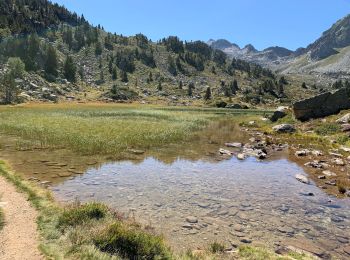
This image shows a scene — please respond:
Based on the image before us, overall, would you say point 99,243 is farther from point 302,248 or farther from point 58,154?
point 58,154

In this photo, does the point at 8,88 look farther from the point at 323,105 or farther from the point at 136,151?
the point at 323,105

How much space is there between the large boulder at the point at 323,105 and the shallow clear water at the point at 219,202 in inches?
1473

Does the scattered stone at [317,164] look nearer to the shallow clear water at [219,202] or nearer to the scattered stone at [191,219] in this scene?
the shallow clear water at [219,202]

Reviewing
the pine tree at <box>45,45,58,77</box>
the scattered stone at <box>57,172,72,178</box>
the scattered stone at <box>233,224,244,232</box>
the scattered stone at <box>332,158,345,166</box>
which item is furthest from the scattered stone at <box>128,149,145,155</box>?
the pine tree at <box>45,45,58,77</box>

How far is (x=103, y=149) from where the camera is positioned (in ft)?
114

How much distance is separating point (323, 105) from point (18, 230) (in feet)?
198

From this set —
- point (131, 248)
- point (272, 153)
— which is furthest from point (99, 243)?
point (272, 153)

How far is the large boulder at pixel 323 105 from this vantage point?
62938 mm

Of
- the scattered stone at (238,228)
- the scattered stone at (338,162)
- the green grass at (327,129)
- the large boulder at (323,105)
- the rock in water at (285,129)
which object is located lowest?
the scattered stone at (238,228)

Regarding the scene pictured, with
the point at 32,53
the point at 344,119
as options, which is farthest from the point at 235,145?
the point at 32,53

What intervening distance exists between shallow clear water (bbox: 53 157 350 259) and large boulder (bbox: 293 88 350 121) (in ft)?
123

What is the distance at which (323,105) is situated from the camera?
6381cm

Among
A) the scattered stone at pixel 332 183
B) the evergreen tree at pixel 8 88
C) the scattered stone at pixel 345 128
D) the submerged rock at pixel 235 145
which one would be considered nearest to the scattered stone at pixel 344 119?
the scattered stone at pixel 345 128

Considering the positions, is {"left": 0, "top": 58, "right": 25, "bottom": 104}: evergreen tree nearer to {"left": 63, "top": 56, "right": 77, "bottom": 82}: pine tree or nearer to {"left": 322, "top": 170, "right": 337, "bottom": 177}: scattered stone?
{"left": 63, "top": 56, "right": 77, "bottom": 82}: pine tree
